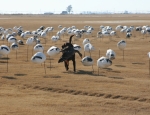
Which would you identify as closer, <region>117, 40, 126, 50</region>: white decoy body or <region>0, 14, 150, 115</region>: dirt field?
<region>0, 14, 150, 115</region>: dirt field

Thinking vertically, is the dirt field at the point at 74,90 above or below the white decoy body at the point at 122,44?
below

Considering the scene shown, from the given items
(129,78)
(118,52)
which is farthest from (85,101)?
(118,52)

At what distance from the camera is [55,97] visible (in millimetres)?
14906

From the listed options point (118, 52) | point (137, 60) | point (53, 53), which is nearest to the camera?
point (53, 53)

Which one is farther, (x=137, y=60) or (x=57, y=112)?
(x=137, y=60)

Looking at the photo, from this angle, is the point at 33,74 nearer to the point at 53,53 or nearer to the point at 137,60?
the point at 53,53

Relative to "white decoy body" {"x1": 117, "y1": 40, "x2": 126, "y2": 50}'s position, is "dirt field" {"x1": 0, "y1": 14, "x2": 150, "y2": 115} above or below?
below

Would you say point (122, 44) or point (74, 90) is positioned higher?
point (122, 44)

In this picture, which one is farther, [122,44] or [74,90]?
[122,44]

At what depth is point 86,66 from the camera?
878 inches

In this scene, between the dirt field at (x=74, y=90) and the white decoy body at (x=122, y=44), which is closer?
the dirt field at (x=74, y=90)

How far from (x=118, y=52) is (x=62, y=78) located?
11.9 metres

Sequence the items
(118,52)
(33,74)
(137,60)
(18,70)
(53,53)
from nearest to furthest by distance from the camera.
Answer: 1. (33,74)
2. (18,70)
3. (53,53)
4. (137,60)
5. (118,52)

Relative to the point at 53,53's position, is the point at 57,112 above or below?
below
